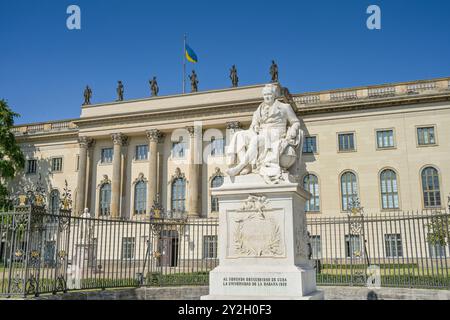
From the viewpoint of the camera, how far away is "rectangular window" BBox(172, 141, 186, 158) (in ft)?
148

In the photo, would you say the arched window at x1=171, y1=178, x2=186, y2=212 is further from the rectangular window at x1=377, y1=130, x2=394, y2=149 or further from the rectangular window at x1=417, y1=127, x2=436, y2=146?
the rectangular window at x1=417, y1=127, x2=436, y2=146

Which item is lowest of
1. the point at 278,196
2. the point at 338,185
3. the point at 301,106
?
the point at 278,196

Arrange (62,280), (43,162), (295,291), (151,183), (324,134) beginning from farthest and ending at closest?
(43,162)
(151,183)
(324,134)
(62,280)
(295,291)

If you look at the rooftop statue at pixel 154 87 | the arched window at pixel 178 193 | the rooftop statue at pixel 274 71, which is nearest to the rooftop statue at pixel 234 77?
the rooftop statue at pixel 274 71

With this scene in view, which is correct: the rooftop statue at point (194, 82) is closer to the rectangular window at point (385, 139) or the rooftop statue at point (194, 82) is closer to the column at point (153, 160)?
the column at point (153, 160)

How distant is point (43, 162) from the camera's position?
5134cm

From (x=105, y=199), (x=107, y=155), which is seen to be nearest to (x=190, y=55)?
(x=107, y=155)

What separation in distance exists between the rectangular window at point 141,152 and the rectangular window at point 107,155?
9.60ft

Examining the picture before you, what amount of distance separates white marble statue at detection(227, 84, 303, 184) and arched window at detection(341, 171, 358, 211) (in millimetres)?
33243

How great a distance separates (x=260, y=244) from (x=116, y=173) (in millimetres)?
40281

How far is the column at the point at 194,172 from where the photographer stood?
4259 centimetres

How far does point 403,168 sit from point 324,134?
746 cm

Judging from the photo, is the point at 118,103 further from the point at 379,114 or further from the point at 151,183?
the point at 379,114

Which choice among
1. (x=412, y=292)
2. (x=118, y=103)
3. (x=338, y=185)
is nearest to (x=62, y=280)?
(x=412, y=292)
